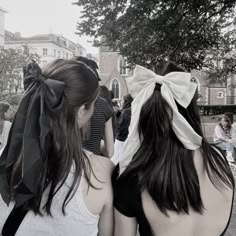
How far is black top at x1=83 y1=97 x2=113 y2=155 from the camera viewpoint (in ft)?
10.3

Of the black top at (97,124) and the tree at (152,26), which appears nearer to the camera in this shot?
the black top at (97,124)

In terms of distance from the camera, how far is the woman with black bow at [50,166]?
4.35 feet

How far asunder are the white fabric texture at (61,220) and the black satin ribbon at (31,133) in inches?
3.4

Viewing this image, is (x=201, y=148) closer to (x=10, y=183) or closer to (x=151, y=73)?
(x=151, y=73)

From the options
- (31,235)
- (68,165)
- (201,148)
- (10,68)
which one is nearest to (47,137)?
(68,165)

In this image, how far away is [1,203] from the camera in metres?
1.40

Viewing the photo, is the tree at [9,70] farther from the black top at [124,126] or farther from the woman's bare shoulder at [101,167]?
the woman's bare shoulder at [101,167]

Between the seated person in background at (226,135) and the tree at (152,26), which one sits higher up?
the tree at (152,26)

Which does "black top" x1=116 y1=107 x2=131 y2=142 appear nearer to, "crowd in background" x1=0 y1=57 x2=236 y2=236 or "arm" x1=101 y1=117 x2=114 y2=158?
"arm" x1=101 y1=117 x2=114 y2=158

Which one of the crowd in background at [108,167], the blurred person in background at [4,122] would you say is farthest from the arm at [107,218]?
the blurred person in background at [4,122]

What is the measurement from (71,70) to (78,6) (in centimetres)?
1099

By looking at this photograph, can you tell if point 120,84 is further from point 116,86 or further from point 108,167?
point 108,167

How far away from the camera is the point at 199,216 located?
1503 mm

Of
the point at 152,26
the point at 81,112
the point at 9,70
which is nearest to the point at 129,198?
the point at 81,112
